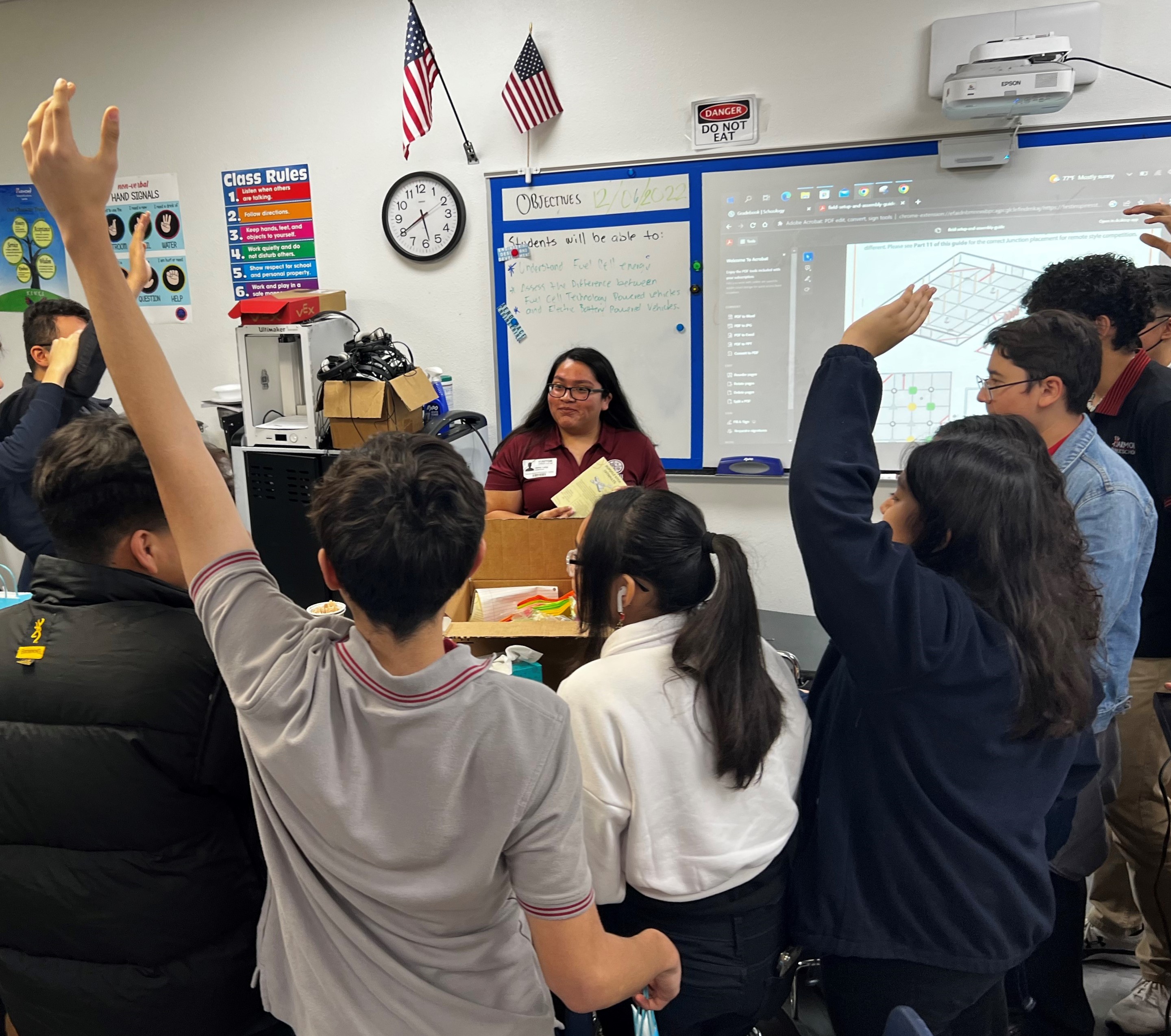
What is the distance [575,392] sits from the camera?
111 inches

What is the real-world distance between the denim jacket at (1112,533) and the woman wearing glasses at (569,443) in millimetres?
1384

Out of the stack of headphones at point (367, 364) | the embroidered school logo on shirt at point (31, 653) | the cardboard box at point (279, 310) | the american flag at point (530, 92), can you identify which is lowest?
the embroidered school logo on shirt at point (31, 653)

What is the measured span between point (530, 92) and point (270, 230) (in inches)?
56.1

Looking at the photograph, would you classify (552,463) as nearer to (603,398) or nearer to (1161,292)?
(603,398)

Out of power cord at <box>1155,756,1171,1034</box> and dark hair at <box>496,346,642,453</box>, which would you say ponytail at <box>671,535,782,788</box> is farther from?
dark hair at <box>496,346,642,453</box>

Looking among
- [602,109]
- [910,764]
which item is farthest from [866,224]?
[910,764]

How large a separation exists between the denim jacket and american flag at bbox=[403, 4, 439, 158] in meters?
2.77

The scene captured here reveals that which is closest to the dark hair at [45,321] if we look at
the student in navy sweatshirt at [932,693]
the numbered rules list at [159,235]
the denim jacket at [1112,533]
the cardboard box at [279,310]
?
the cardboard box at [279,310]

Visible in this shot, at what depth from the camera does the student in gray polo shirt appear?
2.70 feet

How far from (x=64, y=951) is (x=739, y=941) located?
2.91 ft

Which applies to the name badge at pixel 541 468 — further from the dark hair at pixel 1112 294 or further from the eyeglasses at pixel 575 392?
the dark hair at pixel 1112 294

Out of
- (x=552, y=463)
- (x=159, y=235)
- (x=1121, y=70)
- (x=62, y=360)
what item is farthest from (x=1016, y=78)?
(x=159, y=235)

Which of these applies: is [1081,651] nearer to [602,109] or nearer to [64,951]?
[64,951]

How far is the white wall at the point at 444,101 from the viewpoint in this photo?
10.3ft
